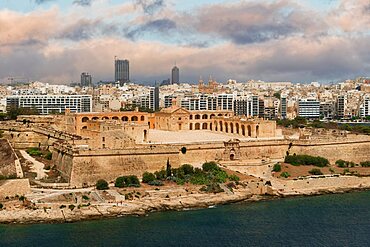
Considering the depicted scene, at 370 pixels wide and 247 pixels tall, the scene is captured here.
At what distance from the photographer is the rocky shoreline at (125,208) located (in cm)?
2162

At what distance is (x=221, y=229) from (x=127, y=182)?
19.0 feet

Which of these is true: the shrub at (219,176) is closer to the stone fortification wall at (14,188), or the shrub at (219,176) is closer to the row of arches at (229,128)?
the row of arches at (229,128)

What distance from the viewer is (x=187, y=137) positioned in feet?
112

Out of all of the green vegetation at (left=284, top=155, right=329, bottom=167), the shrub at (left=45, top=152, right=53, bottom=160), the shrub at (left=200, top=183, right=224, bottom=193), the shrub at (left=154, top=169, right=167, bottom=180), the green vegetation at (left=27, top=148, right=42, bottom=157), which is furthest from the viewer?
the green vegetation at (left=27, top=148, right=42, bottom=157)

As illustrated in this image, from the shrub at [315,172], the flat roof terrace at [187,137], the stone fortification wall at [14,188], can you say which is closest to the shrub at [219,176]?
the flat roof terrace at [187,137]

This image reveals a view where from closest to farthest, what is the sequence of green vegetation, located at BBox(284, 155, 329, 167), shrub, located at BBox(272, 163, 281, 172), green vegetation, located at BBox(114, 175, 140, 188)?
green vegetation, located at BBox(114, 175, 140, 188), shrub, located at BBox(272, 163, 281, 172), green vegetation, located at BBox(284, 155, 329, 167)

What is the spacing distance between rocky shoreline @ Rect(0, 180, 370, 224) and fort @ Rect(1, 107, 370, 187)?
292cm

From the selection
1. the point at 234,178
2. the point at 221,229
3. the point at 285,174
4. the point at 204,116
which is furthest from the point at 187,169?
the point at 204,116

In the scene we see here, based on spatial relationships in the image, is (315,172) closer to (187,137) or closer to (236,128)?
(187,137)

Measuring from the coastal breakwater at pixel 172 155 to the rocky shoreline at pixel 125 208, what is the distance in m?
3.05

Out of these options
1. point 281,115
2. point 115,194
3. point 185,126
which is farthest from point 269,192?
point 281,115

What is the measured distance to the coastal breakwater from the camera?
25.5 m

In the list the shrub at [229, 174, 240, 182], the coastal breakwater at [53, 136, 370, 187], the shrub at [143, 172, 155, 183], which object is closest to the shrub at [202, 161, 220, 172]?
the shrub at [229, 174, 240, 182]

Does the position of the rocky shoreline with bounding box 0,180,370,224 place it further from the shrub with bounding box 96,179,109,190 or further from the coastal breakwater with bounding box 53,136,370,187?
the coastal breakwater with bounding box 53,136,370,187
